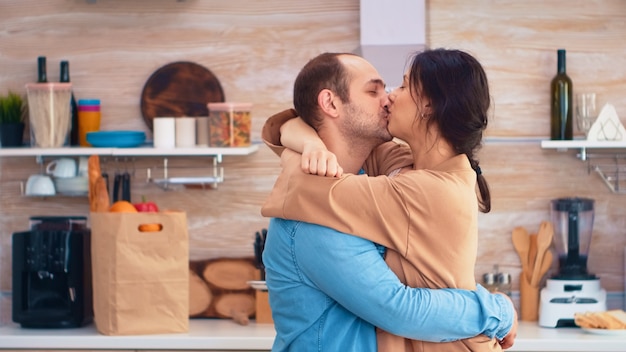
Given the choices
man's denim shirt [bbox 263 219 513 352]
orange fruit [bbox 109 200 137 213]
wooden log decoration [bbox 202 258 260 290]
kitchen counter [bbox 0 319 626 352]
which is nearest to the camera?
man's denim shirt [bbox 263 219 513 352]

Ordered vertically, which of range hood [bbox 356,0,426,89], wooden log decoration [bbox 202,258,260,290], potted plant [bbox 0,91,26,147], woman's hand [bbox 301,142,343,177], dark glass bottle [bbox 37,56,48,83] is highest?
range hood [bbox 356,0,426,89]

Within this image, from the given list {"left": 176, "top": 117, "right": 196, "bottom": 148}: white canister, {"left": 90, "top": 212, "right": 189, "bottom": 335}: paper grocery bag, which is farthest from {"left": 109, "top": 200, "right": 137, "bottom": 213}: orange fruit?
{"left": 176, "top": 117, "right": 196, "bottom": 148}: white canister

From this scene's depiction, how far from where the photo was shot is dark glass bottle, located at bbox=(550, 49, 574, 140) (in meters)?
3.57

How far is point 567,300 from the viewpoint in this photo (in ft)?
11.5

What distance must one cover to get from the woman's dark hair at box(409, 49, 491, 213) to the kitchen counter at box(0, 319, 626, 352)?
136 centimetres

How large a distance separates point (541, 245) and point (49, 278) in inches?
Result: 68.8

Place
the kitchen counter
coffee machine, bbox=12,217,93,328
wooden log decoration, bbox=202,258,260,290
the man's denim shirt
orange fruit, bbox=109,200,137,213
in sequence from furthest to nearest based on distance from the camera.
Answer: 1. wooden log decoration, bbox=202,258,260,290
2. coffee machine, bbox=12,217,93,328
3. orange fruit, bbox=109,200,137,213
4. the kitchen counter
5. the man's denim shirt

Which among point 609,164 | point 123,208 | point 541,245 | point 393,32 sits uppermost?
point 393,32

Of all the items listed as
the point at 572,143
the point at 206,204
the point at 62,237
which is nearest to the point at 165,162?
the point at 206,204

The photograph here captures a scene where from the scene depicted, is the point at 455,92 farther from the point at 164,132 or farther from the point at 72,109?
the point at 72,109

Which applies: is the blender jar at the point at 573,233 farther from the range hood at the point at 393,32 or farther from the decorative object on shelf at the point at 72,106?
the decorative object on shelf at the point at 72,106

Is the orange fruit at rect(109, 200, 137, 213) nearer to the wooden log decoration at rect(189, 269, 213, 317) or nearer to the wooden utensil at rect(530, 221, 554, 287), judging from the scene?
the wooden log decoration at rect(189, 269, 213, 317)

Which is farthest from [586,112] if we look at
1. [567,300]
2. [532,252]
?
[567,300]

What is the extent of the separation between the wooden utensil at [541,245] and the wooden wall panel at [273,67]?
65 mm
